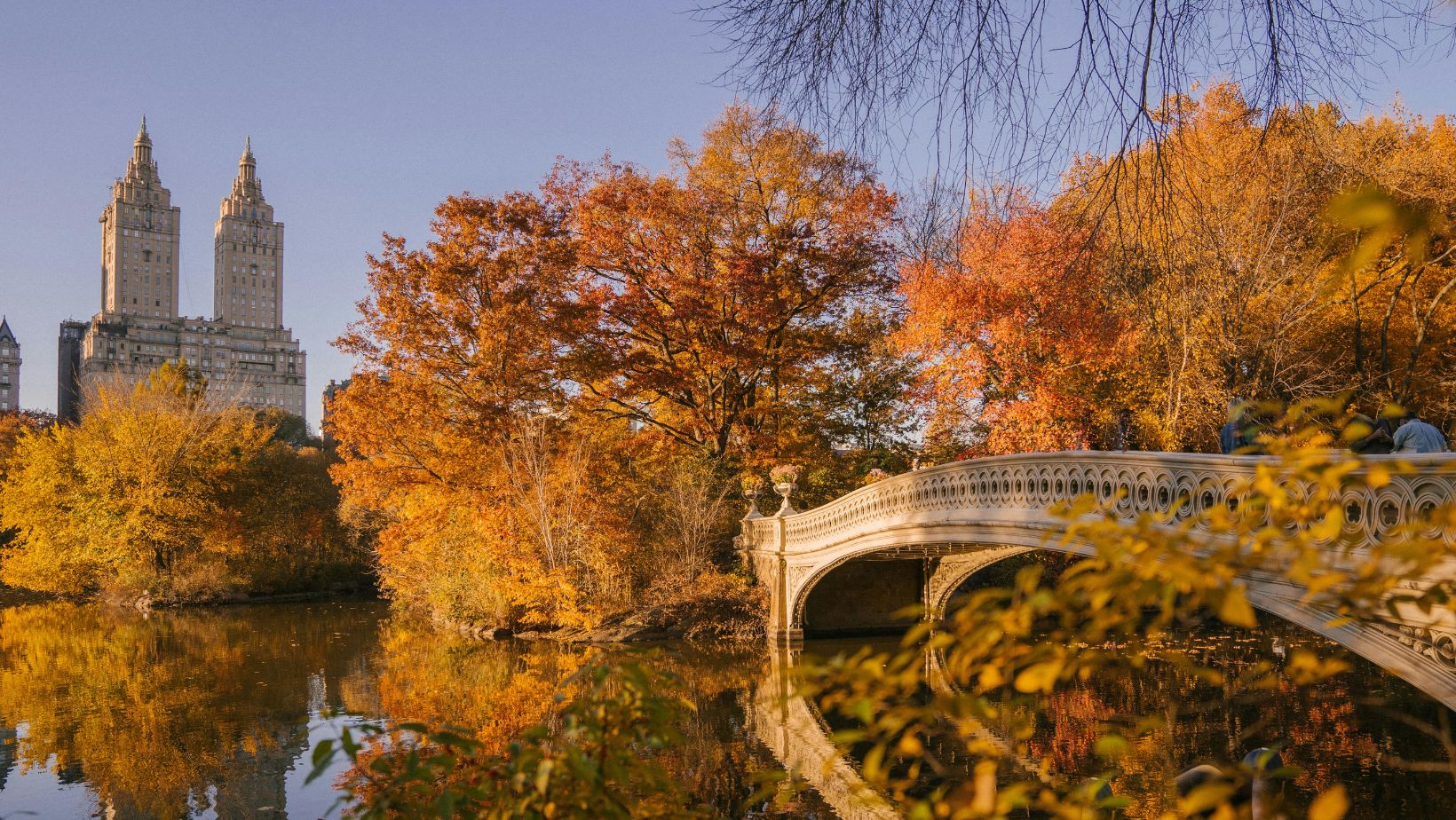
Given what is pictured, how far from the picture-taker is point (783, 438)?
2102 centimetres

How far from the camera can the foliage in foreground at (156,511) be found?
2662cm

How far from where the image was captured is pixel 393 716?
12156 mm

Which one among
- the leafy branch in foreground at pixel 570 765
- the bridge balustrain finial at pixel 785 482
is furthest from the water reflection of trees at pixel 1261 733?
the bridge balustrain finial at pixel 785 482

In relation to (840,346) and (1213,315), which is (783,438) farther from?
(1213,315)

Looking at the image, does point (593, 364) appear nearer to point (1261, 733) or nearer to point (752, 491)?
point (752, 491)

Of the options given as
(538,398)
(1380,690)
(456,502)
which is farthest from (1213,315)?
(456,502)

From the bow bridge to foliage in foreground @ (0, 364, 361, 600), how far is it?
1568 centimetres

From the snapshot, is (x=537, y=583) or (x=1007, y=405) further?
(x=537, y=583)

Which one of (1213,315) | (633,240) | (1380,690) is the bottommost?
(1380,690)

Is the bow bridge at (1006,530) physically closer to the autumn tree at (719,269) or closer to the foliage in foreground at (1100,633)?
the foliage in foreground at (1100,633)

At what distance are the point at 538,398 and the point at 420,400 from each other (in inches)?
86.6

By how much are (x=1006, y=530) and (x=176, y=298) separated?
131m

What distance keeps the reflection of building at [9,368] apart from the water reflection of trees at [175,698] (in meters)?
110

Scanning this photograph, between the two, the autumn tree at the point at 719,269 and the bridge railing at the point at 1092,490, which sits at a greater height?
the autumn tree at the point at 719,269
